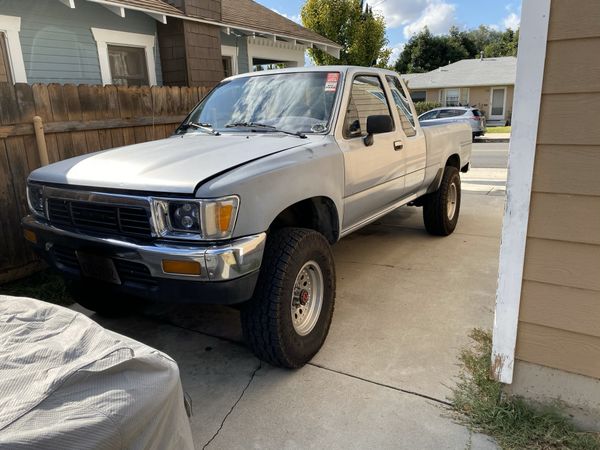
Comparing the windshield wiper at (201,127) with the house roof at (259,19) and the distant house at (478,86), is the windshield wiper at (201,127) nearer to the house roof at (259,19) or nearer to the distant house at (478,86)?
the house roof at (259,19)

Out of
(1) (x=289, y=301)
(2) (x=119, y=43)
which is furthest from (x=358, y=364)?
(2) (x=119, y=43)

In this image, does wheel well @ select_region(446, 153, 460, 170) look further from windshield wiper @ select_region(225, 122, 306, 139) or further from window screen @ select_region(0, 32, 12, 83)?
window screen @ select_region(0, 32, 12, 83)

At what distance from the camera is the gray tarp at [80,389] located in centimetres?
112

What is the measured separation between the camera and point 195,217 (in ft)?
7.77

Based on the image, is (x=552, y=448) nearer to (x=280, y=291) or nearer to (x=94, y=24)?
(x=280, y=291)

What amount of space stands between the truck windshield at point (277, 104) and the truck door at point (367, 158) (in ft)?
0.65

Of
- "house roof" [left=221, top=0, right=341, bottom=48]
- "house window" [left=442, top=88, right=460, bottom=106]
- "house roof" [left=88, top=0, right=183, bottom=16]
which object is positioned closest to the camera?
"house roof" [left=88, top=0, right=183, bottom=16]

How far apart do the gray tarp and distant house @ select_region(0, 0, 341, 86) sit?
23.9ft

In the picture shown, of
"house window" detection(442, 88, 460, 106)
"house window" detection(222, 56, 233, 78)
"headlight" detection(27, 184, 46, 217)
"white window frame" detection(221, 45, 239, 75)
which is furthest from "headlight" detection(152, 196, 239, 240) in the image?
"house window" detection(442, 88, 460, 106)

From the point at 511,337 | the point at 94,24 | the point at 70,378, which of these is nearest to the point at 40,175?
the point at 70,378

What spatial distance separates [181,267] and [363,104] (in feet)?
7.70

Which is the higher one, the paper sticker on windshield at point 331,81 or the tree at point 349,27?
the tree at point 349,27

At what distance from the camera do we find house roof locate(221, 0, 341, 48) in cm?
1108

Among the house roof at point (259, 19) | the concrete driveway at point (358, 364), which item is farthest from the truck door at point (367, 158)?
the house roof at point (259, 19)
